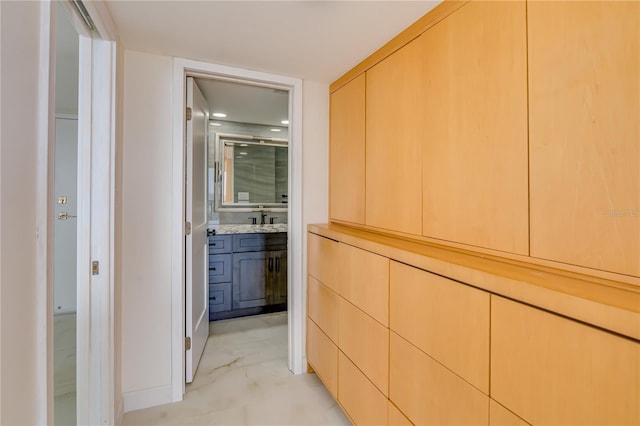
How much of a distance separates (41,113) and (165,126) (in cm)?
114

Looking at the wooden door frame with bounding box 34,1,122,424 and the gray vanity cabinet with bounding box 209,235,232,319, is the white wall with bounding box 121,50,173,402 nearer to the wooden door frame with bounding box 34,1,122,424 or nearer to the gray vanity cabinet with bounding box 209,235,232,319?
the wooden door frame with bounding box 34,1,122,424

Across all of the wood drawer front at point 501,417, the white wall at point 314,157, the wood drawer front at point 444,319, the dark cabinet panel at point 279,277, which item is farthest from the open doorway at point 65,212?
the wood drawer front at point 501,417

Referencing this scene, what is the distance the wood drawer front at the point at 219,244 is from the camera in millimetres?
3127

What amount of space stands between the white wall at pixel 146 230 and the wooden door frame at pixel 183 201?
0.13 feet

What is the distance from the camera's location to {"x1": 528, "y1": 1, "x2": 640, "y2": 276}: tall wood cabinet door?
2.47ft

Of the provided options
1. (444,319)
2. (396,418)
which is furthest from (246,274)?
(444,319)

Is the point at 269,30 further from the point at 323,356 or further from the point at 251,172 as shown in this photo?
the point at 251,172

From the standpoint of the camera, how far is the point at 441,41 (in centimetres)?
132

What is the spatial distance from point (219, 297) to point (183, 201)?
1.55 m

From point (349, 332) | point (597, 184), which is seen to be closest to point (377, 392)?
point (349, 332)

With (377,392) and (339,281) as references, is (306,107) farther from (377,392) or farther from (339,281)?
(377,392)

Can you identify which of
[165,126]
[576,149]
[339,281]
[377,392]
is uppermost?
[165,126]

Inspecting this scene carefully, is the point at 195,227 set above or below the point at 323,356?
above

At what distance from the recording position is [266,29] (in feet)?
5.22
